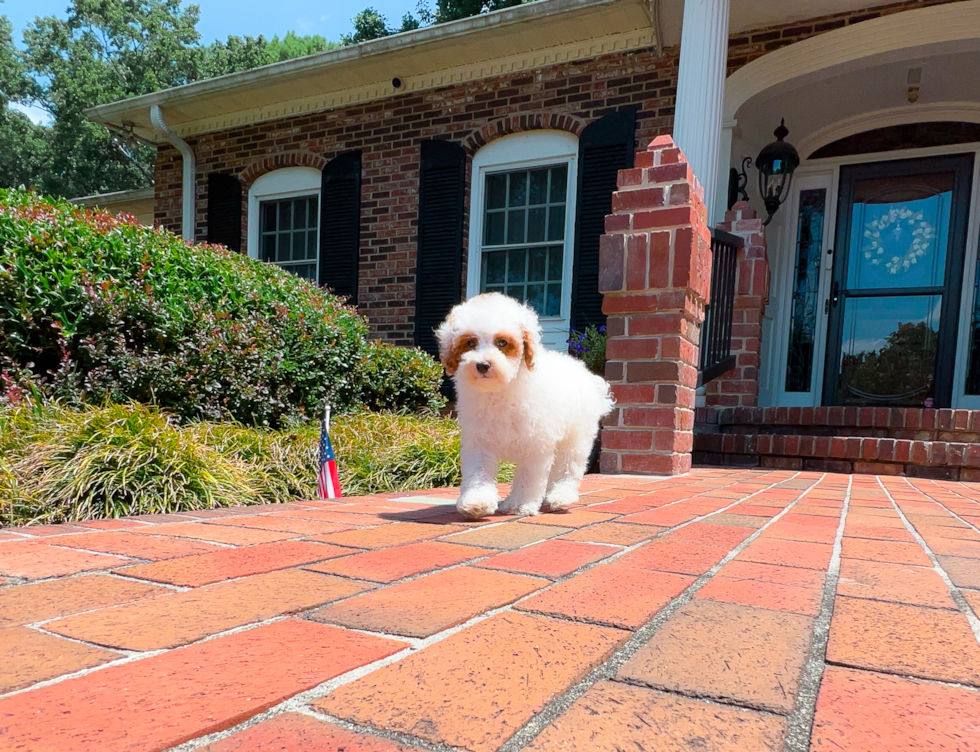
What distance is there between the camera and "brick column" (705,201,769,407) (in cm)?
592

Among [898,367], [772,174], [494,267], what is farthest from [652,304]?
[898,367]

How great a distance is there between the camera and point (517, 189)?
27.5 feet

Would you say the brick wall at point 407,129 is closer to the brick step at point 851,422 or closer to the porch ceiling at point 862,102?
the porch ceiling at point 862,102

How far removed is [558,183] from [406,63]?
2606 mm

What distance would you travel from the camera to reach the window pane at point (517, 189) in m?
8.34

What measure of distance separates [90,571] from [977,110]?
9115 mm

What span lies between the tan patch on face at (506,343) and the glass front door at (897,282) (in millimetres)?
6719

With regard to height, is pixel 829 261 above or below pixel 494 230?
below

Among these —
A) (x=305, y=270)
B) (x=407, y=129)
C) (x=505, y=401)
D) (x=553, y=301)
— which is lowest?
(x=505, y=401)

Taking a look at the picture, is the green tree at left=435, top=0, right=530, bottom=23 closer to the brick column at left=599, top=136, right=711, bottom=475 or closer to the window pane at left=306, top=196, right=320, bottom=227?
the window pane at left=306, top=196, right=320, bottom=227

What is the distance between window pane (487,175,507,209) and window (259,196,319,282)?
286 cm

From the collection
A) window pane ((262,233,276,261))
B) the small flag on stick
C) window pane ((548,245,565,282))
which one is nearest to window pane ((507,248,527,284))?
window pane ((548,245,565,282))

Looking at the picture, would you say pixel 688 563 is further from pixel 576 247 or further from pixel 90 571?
pixel 576 247

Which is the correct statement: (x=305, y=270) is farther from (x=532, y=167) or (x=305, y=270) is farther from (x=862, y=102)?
(x=862, y=102)
